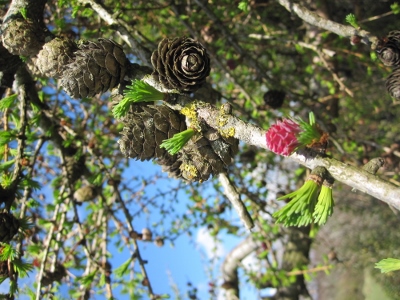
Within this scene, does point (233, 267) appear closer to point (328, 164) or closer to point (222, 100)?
point (222, 100)

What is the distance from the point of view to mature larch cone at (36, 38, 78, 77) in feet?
4.17

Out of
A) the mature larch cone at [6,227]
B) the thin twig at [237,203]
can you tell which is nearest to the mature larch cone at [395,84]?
the thin twig at [237,203]

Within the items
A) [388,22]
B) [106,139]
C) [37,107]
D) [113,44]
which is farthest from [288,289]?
[113,44]

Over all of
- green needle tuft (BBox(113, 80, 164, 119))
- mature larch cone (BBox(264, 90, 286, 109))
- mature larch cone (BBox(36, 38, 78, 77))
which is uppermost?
mature larch cone (BBox(264, 90, 286, 109))

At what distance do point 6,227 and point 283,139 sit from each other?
1.15 m

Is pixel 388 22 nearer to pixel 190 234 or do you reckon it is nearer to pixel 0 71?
pixel 190 234

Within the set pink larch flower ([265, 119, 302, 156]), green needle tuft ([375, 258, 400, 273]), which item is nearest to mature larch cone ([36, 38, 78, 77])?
pink larch flower ([265, 119, 302, 156])

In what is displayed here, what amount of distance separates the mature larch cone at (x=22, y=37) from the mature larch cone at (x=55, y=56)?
0.09 metres

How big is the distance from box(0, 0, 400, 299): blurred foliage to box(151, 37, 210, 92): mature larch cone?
0.38m

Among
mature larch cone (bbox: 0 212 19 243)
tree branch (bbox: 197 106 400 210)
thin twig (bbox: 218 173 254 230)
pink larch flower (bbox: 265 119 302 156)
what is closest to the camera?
tree branch (bbox: 197 106 400 210)

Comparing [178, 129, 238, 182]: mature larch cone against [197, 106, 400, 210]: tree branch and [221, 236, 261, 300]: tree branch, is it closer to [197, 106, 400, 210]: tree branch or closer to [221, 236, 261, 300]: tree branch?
[197, 106, 400, 210]: tree branch

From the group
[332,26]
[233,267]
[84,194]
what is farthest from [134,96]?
[233,267]

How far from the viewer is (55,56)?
1.27 m

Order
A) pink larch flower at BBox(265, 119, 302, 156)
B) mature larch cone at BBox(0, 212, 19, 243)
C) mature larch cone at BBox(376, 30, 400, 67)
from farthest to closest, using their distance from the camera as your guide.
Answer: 1. mature larch cone at BBox(376, 30, 400, 67)
2. mature larch cone at BBox(0, 212, 19, 243)
3. pink larch flower at BBox(265, 119, 302, 156)
